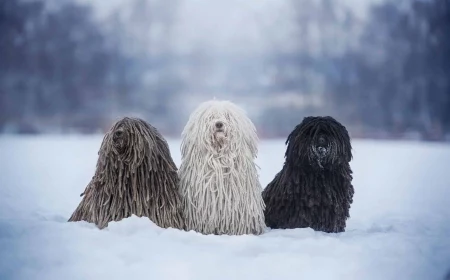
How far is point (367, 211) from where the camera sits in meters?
2.78

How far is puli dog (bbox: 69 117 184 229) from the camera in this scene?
2436mm

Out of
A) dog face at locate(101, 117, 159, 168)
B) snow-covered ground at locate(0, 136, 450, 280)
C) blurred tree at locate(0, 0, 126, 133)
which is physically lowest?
snow-covered ground at locate(0, 136, 450, 280)

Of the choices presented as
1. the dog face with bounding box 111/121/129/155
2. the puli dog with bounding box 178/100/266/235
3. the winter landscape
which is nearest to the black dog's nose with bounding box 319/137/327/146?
the winter landscape

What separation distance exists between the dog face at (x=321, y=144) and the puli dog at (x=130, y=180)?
20.5 inches

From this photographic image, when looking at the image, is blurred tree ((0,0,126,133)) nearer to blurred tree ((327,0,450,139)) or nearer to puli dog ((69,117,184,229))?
puli dog ((69,117,184,229))

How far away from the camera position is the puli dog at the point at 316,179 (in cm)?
256

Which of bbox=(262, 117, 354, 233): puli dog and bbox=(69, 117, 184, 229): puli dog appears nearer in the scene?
bbox=(69, 117, 184, 229): puli dog

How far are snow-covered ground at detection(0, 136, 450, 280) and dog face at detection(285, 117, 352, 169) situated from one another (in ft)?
0.39

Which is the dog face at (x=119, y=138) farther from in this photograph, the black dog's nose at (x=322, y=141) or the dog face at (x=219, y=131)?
the black dog's nose at (x=322, y=141)

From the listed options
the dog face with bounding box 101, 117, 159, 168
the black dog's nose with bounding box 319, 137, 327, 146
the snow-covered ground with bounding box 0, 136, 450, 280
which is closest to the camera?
the snow-covered ground with bounding box 0, 136, 450, 280

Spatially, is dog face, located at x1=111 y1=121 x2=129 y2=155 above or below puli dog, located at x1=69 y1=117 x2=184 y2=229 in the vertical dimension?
above

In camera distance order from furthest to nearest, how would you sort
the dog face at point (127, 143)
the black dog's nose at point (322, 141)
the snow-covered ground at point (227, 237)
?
the black dog's nose at point (322, 141), the dog face at point (127, 143), the snow-covered ground at point (227, 237)

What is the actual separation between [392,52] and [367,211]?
650mm

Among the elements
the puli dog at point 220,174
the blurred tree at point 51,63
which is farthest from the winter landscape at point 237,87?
the puli dog at point 220,174
